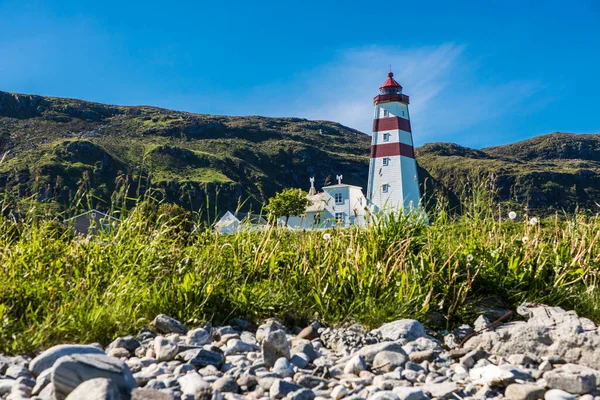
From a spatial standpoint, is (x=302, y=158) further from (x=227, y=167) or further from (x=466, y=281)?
(x=466, y=281)

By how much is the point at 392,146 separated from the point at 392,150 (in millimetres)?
453

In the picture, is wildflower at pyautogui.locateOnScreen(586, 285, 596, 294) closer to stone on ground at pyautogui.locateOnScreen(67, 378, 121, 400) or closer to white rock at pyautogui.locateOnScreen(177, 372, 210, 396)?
white rock at pyautogui.locateOnScreen(177, 372, 210, 396)

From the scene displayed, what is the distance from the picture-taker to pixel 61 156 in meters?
105

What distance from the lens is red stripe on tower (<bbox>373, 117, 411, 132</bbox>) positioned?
1769 inches

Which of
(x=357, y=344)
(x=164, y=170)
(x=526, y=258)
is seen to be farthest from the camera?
(x=164, y=170)

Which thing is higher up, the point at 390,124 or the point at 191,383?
the point at 390,124

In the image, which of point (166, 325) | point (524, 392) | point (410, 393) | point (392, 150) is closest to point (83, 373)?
point (166, 325)

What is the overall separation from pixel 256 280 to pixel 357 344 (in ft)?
5.61

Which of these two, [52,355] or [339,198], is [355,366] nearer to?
[52,355]

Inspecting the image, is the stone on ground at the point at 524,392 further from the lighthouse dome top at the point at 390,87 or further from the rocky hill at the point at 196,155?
the rocky hill at the point at 196,155

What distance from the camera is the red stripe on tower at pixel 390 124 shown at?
147ft

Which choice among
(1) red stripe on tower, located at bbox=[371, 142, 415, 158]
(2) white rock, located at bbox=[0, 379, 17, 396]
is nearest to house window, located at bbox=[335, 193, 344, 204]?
(1) red stripe on tower, located at bbox=[371, 142, 415, 158]

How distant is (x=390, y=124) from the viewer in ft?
148

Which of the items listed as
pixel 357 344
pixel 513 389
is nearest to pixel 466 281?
pixel 357 344
